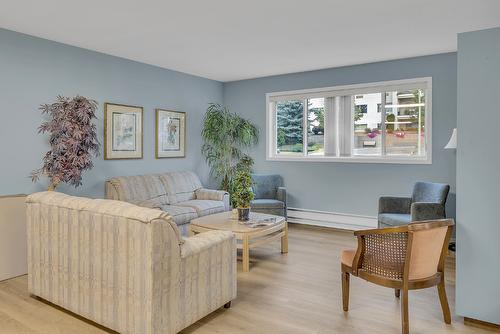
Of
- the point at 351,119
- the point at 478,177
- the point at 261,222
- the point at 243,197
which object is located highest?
the point at 351,119

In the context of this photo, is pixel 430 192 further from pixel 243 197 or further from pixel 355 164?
pixel 243 197

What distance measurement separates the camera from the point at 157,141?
5762mm

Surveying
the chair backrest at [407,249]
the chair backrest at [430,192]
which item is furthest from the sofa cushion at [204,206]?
the chair backrest at [407,249]

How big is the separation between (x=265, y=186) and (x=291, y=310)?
3297mm

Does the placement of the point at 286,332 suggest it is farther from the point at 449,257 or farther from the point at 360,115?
the point at 360,115

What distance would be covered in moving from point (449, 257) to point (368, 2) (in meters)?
3.20

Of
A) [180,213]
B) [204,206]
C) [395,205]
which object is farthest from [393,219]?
[180,213]

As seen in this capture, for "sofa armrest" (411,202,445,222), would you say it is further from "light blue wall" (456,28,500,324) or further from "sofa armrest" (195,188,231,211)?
"sofa armrest" (195,188,231,211)

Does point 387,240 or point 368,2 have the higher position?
point 368,2

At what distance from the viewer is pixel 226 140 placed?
21.1ft

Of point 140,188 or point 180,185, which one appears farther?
point 180,185

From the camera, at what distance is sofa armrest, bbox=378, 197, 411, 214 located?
15.7 feet

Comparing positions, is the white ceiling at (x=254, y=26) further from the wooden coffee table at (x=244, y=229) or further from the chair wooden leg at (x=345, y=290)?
the chair wooden leg at (x=345, y=290)

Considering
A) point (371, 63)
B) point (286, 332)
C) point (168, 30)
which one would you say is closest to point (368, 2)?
point (168, 30)
